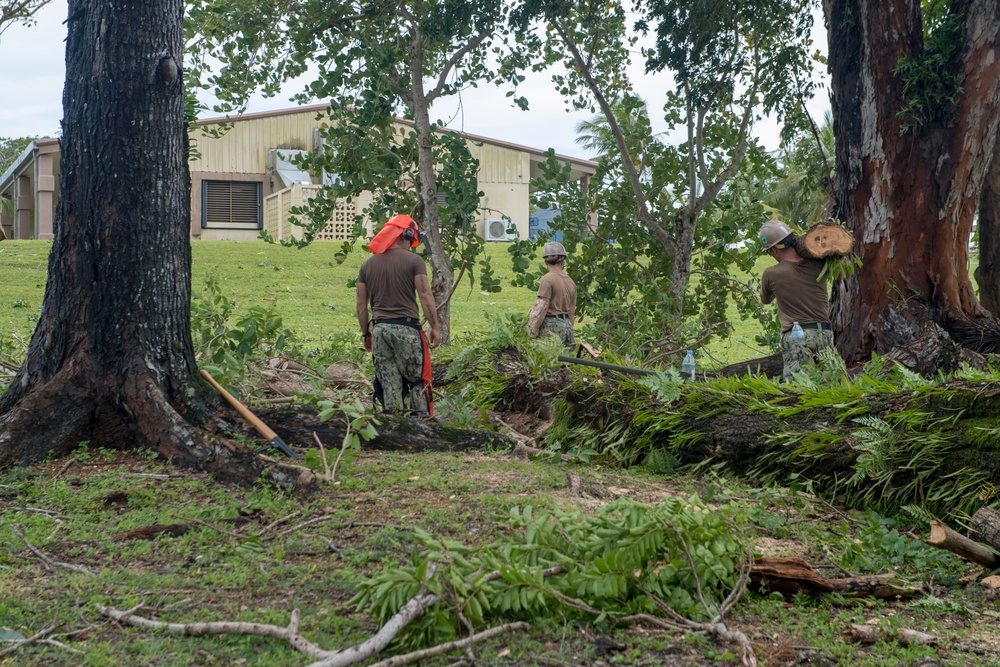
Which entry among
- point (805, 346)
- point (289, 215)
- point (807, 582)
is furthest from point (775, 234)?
point (289, 215)

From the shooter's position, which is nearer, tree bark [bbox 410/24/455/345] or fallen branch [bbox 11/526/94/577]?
fallen branch [bbox 11/526/94/577]

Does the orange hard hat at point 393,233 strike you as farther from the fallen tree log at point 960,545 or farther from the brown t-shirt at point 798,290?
the fallen tree log at point 960,545

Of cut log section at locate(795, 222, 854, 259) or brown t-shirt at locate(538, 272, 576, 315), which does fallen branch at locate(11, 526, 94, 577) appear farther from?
brown t-shirt at locate(538, 272, 576, 315)

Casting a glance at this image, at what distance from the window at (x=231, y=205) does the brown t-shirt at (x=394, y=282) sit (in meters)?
23.8

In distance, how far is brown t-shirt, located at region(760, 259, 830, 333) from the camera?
336 inches

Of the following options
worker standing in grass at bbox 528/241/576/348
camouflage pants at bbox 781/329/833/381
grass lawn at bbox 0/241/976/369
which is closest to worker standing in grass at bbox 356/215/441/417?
worker standing in grass at bbox 528/241/576/348

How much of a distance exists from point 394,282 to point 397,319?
1.07 feet

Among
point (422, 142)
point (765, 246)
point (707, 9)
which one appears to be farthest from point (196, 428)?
point (707, 9)

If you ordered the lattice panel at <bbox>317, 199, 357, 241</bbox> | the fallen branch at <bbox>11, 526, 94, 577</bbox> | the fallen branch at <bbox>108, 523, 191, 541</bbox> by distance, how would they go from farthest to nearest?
the lattice panel at <bbox>317, 199, 357, 241</bbox> < the fallen branch at <bbox>108, 523, 191, 541</bbox> < the fallen branch at <bbox>11, 526, 94, 577</bbox>

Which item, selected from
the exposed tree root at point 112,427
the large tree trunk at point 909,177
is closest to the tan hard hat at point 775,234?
the large tree trunk at point 909,177

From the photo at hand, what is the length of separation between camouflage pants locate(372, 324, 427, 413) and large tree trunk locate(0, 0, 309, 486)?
2324mm

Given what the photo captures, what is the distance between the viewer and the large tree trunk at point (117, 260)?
20.0ft

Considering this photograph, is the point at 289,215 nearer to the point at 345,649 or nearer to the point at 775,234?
the point at 775,234

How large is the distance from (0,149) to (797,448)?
214 ft
